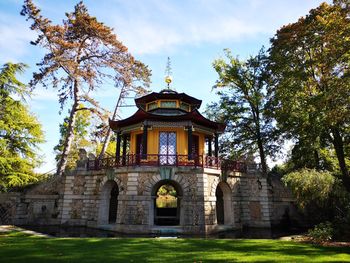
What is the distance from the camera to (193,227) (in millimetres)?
16609

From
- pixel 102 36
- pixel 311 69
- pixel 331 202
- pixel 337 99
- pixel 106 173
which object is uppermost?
pixel 102 36

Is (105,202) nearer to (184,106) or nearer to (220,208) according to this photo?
(220,208)

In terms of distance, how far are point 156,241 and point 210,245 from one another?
241 cm

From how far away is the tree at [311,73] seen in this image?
52.1 ft

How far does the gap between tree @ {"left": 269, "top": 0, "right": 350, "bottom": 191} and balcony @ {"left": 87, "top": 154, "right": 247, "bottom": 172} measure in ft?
18.8

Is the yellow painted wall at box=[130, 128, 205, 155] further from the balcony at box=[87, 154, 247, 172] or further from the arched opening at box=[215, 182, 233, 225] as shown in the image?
the arched opening at box=[215, 182, 233, 225]

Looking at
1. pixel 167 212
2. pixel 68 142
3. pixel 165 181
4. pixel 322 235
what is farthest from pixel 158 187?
pixel 322 235

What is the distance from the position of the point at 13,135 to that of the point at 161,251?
1493 centimetres

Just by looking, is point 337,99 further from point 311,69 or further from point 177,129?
point 177,129

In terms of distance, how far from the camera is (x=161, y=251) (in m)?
9.81

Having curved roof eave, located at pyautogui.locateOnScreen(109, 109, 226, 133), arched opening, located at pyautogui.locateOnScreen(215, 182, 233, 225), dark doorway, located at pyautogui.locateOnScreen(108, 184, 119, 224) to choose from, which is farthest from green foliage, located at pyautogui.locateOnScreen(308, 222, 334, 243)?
dark doorway, located at pyautogui.locateOnScreen(108, 184, 119, 224)

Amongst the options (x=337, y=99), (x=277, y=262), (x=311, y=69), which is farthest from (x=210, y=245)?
(x=311, y=69)

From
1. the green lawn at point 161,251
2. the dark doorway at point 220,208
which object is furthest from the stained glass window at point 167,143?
the green lawn at point 161,251

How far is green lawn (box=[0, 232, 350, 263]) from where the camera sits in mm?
8508
